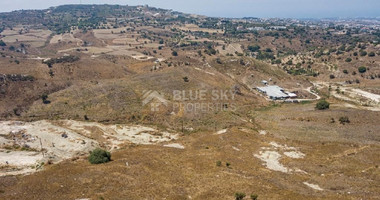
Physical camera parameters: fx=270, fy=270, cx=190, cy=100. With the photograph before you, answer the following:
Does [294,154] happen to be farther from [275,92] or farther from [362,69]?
[362,69]

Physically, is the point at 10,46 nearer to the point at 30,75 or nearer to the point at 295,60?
the point at 30,75

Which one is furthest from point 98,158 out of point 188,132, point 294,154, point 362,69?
point 362,69

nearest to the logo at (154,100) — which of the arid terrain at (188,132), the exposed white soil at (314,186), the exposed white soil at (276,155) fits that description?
the arid terrain at (188,132)

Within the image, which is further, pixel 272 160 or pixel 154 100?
pixel 154 100

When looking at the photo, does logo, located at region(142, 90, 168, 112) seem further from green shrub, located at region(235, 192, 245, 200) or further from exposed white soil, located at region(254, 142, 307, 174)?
green shrub, located at region(235, 192, 245, 200)

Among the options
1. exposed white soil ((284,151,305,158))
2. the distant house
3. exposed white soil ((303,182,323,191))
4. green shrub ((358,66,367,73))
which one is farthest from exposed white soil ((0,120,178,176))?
green shrub ((358,66,367,73))

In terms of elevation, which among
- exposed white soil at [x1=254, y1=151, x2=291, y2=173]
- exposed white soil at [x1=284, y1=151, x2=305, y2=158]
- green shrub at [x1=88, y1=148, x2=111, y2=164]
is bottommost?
exposed white soil at [x1=284, y1=151, x2=305, y2=158]

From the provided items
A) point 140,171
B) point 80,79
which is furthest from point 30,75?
point 140,171
